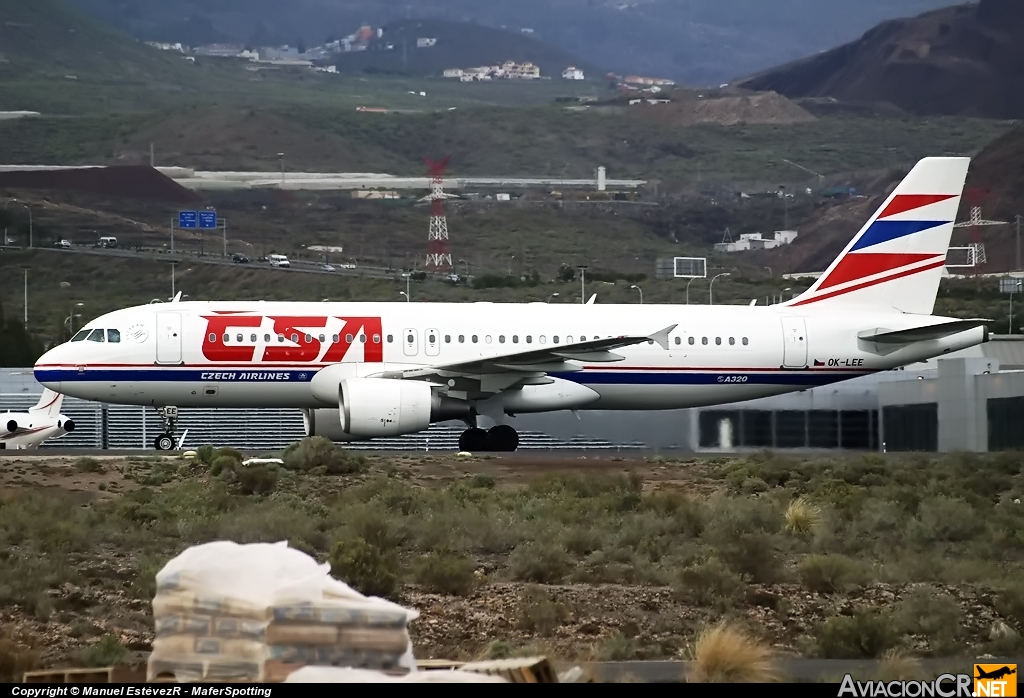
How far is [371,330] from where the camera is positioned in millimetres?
30672

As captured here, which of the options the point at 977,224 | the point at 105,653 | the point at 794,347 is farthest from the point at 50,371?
the point at 977,224

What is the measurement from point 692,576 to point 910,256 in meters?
17.8

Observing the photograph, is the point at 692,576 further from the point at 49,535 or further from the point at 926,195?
the point at 926,195

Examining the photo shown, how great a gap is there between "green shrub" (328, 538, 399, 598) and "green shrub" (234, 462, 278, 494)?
25.8ft

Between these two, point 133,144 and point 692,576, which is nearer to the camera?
point 692,576

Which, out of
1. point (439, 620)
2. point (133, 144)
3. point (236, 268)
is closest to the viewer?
point (439, 620)

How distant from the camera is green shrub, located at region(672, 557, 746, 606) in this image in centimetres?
1706

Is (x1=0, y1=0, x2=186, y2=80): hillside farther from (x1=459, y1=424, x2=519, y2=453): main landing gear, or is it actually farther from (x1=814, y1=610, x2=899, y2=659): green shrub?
(x1=814, y1=610, x2=899, y2=659): green shrub

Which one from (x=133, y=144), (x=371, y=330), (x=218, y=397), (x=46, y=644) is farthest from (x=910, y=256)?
(x=133, y=144)

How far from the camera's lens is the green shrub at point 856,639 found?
47.3 ft

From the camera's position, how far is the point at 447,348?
3102 centimetres

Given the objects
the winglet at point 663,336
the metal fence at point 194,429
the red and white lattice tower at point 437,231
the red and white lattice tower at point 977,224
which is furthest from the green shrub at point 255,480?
the red and white lattice tower at point 977,224

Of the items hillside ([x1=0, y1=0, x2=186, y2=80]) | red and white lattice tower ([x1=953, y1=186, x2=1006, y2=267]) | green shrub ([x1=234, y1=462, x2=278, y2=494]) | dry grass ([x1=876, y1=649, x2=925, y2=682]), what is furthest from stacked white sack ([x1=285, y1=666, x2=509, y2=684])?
hillside ([x1=0, y1=0, x2=186, y2=80])

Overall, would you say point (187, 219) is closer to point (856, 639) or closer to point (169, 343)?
point (169, 343)
